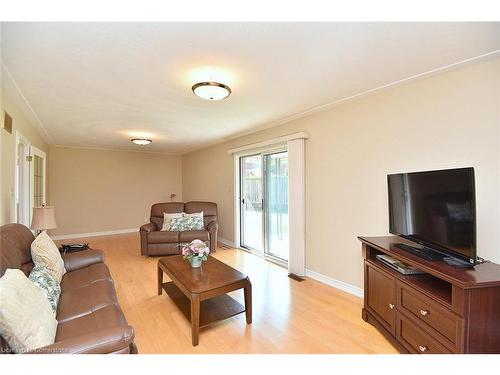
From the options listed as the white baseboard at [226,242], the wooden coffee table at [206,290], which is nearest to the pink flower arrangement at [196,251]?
the wooden coffee table at [206,290]

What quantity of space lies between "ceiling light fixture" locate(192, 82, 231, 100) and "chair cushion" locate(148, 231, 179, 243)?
2770 millimetres

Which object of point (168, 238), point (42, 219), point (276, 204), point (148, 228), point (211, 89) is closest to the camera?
point (211, 89)

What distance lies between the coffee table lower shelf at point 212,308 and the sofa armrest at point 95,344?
966mm

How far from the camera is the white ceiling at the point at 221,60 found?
1.46 metres

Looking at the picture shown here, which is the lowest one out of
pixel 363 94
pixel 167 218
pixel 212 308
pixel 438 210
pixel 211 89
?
pixel 212 308

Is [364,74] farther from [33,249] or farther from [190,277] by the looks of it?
[33,249]

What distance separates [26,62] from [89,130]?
249 centimetres

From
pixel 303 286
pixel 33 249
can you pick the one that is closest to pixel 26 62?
pixel 33 249

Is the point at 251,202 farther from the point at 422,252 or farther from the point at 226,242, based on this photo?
the point at 422,252

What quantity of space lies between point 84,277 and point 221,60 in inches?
87.1

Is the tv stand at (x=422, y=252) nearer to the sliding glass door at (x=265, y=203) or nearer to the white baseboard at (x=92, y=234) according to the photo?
the sliding glass door at (x=265, y=203)

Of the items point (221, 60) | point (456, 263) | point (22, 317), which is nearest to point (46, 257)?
point (22, 317)

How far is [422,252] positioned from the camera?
1766mm
